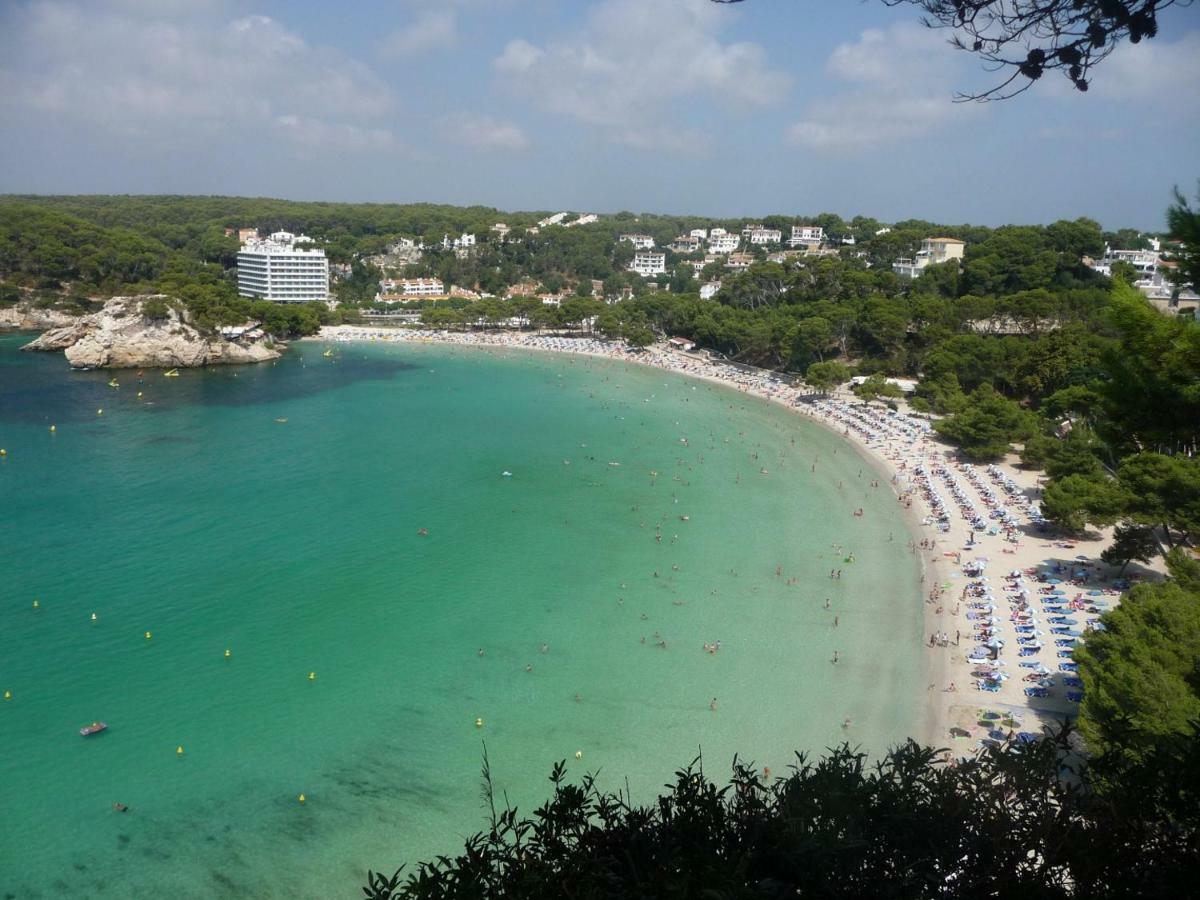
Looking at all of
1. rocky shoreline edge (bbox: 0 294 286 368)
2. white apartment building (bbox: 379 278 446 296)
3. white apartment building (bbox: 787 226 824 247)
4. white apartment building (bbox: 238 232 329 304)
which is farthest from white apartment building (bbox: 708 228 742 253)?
rocky shoreline edge (bbox: 0 294 286 368)

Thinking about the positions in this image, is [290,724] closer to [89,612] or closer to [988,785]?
[89,612]

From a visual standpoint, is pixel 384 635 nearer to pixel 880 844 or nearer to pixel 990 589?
pixel 880 844

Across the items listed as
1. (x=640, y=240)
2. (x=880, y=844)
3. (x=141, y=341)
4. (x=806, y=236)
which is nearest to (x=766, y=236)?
(x=806, y=236)

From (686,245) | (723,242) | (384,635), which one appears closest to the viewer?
(384,635)

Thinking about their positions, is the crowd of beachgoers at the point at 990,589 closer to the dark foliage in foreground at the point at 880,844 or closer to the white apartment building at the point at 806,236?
the dark foliage in foreground at the point at 880,844

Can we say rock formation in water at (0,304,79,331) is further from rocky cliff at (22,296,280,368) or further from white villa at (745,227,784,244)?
white villa at (745,227,784,244)

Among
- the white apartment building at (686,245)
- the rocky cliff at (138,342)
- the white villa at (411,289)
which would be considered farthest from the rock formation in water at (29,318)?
the white apartment building at (686,245)
